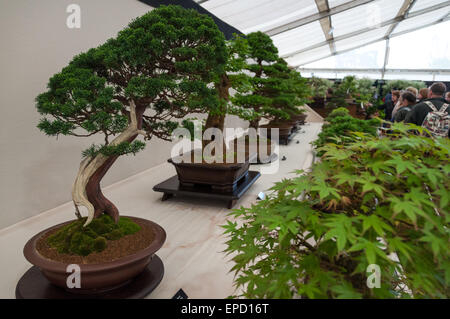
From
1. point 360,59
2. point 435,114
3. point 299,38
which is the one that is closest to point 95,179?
point 435,114

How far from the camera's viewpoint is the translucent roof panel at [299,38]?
8.19 meters

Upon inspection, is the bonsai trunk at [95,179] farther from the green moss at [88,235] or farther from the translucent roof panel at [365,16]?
the translucent roof panel at [365,16]

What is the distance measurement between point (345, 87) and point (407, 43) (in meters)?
10.5

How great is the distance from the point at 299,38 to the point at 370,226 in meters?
9.65

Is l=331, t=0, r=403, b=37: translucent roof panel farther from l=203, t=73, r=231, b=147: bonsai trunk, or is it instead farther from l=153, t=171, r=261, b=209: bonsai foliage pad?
l=153, t=171, r=261, b=209: bonsai foliage pad

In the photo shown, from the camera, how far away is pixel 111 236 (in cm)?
135

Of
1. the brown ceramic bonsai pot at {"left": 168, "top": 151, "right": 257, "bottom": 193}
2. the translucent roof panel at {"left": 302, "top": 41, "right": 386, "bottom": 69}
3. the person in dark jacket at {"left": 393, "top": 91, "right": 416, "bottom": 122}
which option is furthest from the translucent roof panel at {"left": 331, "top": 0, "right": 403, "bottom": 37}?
the brown ceramic bonsai pot at {"left": 168, "top": 151, "right": 257, "bottom": 193}

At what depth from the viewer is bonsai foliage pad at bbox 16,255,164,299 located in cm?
123

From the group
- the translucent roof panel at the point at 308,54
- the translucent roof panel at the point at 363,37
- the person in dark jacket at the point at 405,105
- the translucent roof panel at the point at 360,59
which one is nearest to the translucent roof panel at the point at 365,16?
the translucent roof panel at the point at 363,37

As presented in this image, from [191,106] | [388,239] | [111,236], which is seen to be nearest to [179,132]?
[191,106]

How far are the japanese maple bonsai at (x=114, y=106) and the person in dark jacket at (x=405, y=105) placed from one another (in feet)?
10.2

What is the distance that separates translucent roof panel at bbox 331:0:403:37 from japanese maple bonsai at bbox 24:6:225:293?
7986mm

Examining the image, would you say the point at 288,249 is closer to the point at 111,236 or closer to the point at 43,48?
the point at 111,236

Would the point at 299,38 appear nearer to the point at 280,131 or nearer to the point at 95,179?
the point at 280,131
